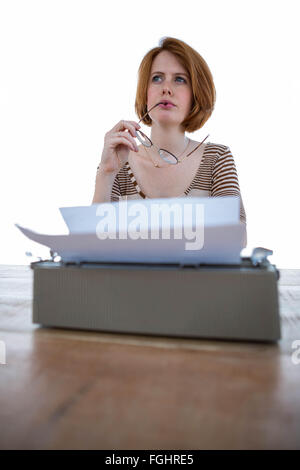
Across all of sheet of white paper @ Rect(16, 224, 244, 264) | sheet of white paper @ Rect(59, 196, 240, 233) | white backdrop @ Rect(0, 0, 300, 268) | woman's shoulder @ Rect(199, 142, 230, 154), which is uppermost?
white backdrop @ Rect(0, 0, 300, 268)

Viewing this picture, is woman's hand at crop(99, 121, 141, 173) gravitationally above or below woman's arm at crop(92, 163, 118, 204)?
Answer: above

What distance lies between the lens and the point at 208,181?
1203 millimetres

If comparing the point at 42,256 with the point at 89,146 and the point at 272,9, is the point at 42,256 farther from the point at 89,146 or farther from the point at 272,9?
the point at 272,9

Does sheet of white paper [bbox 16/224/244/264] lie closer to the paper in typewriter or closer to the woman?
the paper in typewriter

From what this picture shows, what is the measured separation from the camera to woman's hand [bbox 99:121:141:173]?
793 mm

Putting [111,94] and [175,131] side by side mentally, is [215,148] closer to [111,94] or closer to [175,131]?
[175,131]

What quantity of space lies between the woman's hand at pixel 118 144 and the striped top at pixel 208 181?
0.95ft

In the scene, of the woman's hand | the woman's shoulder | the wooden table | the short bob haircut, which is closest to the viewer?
the wooden table

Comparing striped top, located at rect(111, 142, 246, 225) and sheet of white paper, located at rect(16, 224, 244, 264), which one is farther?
striped top, located at rect(111, 142, 246, 225)

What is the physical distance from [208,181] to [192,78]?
337 millimetres

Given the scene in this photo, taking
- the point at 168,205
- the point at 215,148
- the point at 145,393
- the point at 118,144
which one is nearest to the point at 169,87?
the point at 215,148

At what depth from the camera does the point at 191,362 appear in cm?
30

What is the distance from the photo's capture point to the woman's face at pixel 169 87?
1.12m

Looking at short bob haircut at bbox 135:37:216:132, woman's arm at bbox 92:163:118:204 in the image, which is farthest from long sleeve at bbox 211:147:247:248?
woman's arm at bbox 92:163:118:204
